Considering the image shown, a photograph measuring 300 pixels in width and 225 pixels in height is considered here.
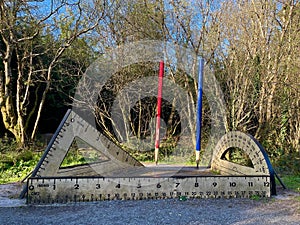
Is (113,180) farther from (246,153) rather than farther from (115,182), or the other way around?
(246,153)

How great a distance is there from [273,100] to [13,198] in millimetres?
6287

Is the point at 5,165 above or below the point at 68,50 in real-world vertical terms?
below

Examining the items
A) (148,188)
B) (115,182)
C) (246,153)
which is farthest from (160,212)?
(246,153)

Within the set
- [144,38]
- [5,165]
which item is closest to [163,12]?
[144,38]

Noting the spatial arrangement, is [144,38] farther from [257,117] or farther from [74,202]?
[74,202]

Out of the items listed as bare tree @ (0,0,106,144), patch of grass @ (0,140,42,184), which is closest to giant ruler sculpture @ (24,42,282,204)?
patch of grass @ (0,140,42,184)

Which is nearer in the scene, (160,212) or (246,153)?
(160,212)

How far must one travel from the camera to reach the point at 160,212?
10.3 feet

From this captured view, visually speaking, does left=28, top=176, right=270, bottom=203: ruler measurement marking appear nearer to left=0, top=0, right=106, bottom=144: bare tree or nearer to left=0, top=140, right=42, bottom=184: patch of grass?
left=0, top=140, right=42, bottom=184: patch of grass

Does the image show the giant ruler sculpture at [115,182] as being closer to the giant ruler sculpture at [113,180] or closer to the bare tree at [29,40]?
the giant ruler sculpture at [113,180]

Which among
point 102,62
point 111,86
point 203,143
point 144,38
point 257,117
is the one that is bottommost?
point 203,143

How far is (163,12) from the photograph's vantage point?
765cm

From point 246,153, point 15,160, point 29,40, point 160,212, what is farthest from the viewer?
point 29,40

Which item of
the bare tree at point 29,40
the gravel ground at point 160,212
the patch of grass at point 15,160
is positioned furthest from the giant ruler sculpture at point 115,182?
the bare tree at point 29,40
